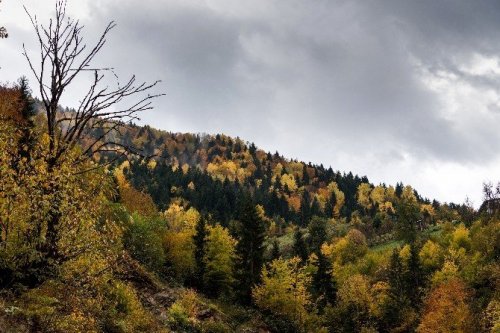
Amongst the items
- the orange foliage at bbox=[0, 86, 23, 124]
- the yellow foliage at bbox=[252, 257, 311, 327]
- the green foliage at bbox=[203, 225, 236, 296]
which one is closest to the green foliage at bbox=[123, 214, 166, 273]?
the green foliage at bbox=[203, 225, 236, 296]

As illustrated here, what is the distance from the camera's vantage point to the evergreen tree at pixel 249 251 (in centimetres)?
6194

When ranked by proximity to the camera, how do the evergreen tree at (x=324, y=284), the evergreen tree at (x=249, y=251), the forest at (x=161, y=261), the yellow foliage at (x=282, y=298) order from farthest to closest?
the evergreen tree at (x=324, y=284) → the evergreen tree at (x=249, y=251) → the yellow foliage at (x=282, y=298) → the forest at (x=161, y=261)

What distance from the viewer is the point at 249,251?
6438 centimetres

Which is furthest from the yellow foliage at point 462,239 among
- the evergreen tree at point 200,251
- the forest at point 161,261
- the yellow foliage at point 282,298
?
the evergreen tree at point 200,251

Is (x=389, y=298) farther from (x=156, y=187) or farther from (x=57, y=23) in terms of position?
(x=156, y=187)

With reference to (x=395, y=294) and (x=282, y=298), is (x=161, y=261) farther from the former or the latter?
(x=395, y=294)

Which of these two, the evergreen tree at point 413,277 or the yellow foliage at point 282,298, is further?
the evergreen tree at point 413,277

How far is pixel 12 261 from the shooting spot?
996 centimetres

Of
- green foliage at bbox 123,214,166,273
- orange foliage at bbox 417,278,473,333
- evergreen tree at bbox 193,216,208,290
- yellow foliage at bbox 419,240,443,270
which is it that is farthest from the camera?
yellow foliage at bbox 419,240,443,270

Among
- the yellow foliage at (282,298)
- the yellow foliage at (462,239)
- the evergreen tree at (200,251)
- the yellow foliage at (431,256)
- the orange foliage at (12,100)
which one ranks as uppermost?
the orange foliage at (12,100)

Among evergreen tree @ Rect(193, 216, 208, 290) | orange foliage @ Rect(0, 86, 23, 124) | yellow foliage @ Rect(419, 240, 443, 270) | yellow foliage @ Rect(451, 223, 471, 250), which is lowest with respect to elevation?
evergreen tree @ Rect(193, 216, 208, 290)

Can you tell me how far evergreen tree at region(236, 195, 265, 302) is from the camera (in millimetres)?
61938

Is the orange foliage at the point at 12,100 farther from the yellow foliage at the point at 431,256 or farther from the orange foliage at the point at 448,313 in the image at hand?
the yellow foliage at the point at 431,256

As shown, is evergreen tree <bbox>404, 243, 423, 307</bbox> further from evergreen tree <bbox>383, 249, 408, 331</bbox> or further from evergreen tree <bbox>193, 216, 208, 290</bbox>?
evergreen tree <bbox>193, 216, 208, 290</bbox>
